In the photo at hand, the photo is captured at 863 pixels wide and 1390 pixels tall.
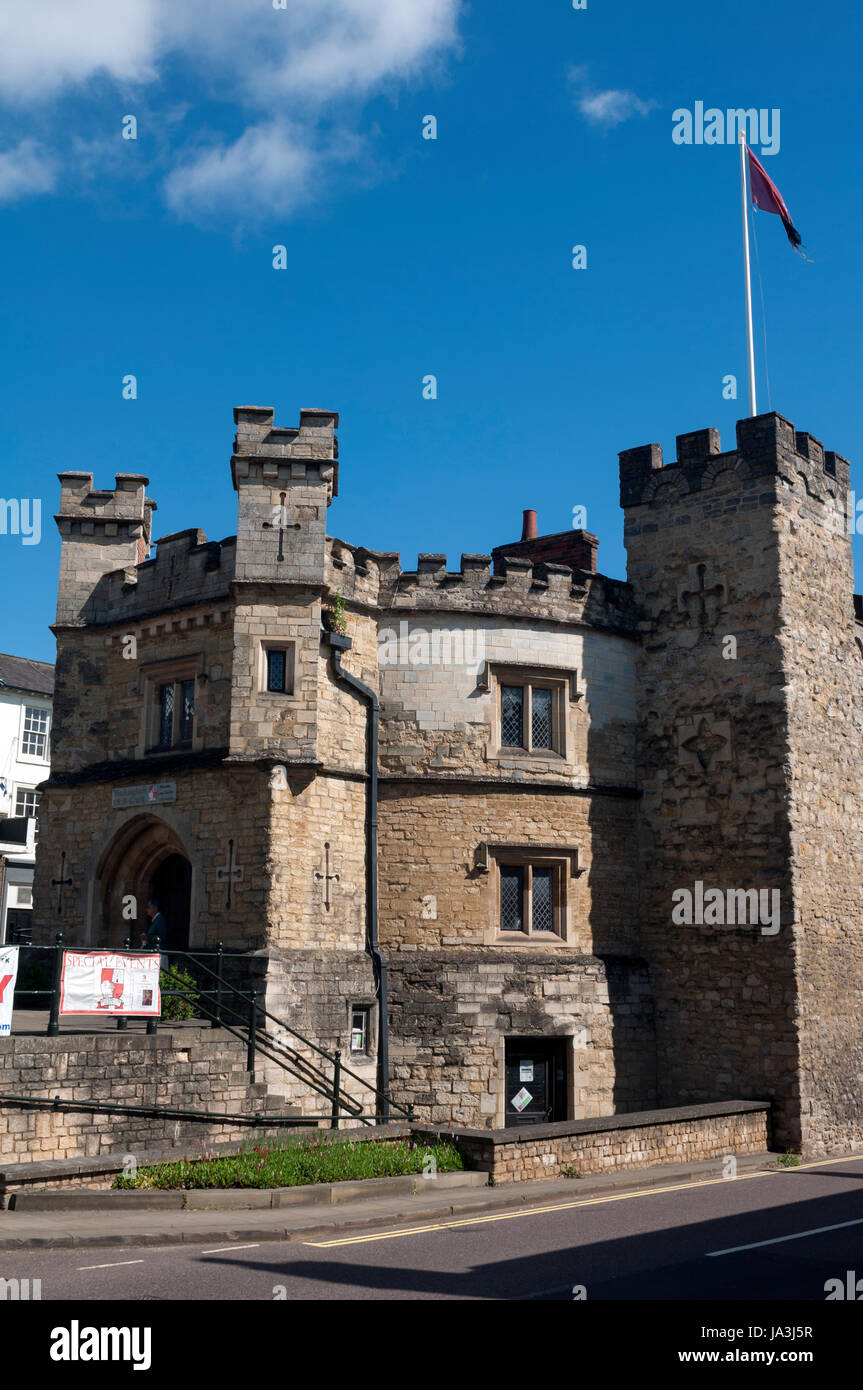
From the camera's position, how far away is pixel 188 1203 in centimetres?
1245

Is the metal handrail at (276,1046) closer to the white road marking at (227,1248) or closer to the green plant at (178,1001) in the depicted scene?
the green plant at (178,1001)

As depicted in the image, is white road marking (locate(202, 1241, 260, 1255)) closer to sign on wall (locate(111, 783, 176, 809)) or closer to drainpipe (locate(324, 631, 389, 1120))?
drainpipe (locate(324, 631, 389, 1120))

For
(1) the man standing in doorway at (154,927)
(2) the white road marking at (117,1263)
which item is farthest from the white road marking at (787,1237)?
(1) the man standing in doorway at (154,927)

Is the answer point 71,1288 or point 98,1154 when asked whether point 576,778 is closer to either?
point 98,1154

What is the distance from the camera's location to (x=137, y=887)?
21.2m

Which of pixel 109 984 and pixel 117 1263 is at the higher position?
pixel 109 984

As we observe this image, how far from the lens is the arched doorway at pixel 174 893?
68.5ft

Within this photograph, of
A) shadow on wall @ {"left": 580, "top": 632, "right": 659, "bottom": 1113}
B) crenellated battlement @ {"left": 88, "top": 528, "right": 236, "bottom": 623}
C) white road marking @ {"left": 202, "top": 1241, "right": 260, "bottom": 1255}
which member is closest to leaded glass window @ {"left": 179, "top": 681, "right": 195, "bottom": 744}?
crenellated battlement @ {"left": 88, "top": 528, "right": 236, "bottom": 623}

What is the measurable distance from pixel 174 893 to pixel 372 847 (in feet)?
11.8

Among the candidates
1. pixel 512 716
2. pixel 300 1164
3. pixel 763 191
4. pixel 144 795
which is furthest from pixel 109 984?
pixel 763 191

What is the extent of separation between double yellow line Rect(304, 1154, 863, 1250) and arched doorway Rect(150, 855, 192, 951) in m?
8.81

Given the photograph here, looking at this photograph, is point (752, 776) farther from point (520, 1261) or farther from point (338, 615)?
point (520, 1261)

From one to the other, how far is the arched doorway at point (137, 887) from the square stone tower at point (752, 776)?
840cm

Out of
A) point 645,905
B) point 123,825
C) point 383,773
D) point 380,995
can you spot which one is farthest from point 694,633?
point 123,825
